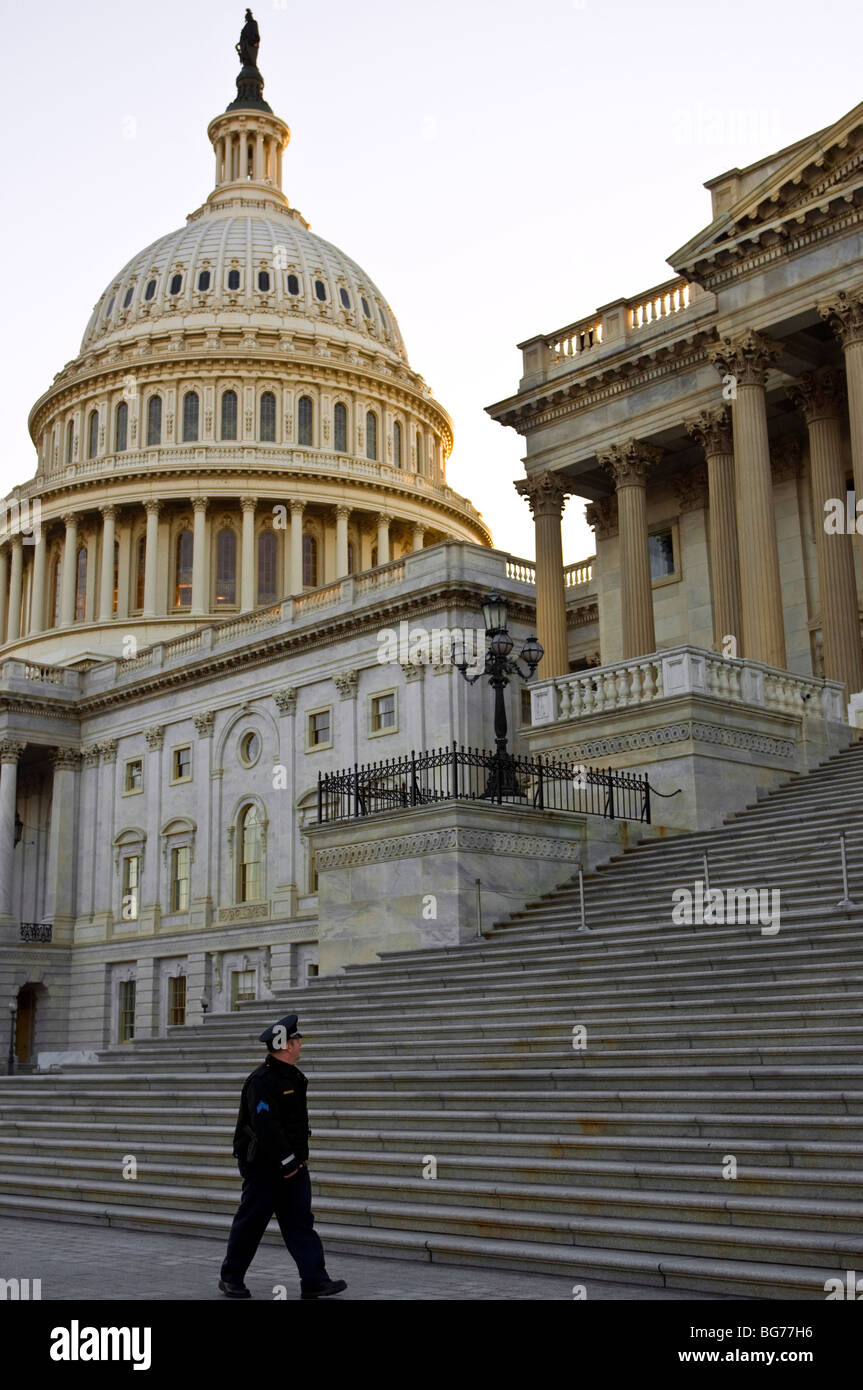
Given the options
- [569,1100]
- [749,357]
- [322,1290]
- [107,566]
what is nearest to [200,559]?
[107,566]

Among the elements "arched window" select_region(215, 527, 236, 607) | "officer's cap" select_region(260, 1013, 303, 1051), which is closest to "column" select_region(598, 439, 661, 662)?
"officer's cap" select_region(260, 1013, 303, 1051)

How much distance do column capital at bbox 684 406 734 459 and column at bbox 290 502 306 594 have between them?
48851mm

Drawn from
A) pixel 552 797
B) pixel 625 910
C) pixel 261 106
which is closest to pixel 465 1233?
pixel 625 910

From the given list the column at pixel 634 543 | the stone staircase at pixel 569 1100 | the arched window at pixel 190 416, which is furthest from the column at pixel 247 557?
the stone staircase at pixel 569 1100

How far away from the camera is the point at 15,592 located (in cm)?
9212

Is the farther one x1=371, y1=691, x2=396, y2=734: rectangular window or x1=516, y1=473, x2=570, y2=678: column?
x1=371, y1=691, x2=396, y2=734: rectangular window

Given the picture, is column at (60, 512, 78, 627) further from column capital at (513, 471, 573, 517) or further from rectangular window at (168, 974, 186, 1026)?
column capital at (513, 471, 573, 517)

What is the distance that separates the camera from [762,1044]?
1420 centimetres

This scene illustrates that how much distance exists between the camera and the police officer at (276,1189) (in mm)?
10445

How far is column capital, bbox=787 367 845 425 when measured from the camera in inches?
1369

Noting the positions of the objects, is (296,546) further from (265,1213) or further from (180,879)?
(265,1213)

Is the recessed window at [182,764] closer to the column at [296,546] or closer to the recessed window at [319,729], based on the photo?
the recessed window at [319,729]

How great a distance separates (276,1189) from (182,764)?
52590 millimetres

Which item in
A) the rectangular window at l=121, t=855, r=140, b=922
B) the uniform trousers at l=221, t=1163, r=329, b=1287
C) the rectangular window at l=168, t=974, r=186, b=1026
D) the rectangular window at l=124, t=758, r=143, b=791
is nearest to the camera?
the uniform trousers at l=221, t=1163, r=329, b=1287
